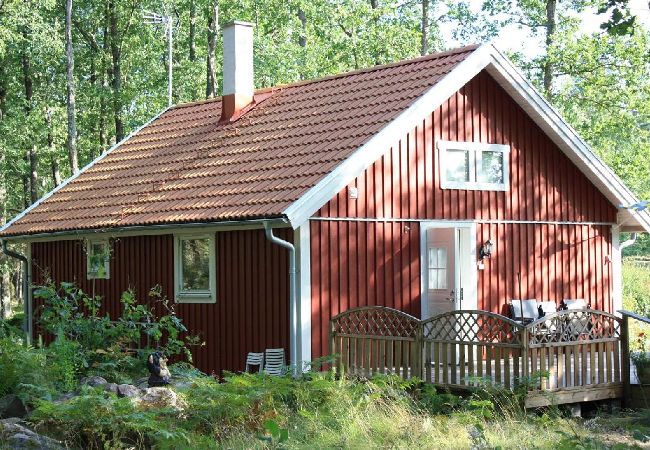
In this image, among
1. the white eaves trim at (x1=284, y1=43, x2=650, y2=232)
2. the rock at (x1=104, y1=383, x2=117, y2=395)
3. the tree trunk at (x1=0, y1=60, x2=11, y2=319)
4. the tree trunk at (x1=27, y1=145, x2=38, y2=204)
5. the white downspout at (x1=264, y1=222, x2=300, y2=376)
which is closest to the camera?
the rock at (x1=104, y1=383, x2=117, y2=395)

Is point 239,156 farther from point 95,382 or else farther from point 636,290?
point 636,290

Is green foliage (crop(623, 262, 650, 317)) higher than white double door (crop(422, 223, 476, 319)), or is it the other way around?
white double door (crop(422, 223, 476, 319))

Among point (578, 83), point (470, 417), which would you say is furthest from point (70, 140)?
point (470, 417)

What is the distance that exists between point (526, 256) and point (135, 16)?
83.5ft

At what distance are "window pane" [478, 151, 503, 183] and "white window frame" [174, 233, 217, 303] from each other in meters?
4.95

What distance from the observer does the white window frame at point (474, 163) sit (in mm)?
18875

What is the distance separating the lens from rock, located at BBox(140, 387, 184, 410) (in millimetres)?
13849

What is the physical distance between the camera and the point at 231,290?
18203 millimetres

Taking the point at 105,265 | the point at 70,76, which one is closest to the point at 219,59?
the point at 70,76

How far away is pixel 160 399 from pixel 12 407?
203cm

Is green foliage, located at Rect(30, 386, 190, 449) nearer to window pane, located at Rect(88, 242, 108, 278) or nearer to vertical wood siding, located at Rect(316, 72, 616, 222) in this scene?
vertical wood siding, located at Rect(316, 72, 616, 222)

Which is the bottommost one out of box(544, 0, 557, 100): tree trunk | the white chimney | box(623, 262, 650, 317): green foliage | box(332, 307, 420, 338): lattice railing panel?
box(623, 262, 650, 317): green foliage

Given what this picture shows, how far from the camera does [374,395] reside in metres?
14.1

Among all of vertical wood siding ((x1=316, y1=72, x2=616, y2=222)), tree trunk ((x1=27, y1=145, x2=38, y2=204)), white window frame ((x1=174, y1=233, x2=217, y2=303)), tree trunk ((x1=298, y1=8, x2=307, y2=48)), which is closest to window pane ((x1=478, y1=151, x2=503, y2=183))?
vertical wood siding ((x1=316, y1=72, x2=616, y2=222))
